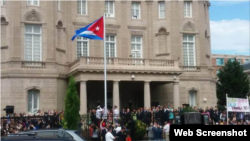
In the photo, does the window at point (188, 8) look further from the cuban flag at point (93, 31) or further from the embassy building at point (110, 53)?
the cuban flag at point (93, 31)

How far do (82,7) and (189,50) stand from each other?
1245cm

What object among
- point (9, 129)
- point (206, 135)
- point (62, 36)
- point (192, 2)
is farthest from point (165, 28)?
point (206, 135)

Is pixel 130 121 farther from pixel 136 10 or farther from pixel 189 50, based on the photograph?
pixel 136 10

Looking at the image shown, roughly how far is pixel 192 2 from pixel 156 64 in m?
10.6

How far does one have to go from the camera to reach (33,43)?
35094 millimetres

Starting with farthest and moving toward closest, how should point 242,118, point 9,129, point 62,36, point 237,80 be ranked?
point 237,80 → point 62,36 → point 242,118 → point 9,129

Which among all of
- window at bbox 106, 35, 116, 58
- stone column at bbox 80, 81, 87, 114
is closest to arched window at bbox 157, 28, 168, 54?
window at bbox 106, 35, 116, 58

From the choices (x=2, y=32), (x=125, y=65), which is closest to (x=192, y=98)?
(x=125, y=65)

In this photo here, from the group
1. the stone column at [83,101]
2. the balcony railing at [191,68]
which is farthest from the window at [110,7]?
the stone column at [83,101]

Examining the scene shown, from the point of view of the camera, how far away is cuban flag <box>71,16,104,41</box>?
86.7ft

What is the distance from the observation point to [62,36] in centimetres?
3706

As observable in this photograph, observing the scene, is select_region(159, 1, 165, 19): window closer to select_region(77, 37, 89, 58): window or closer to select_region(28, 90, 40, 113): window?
select_region(77, 37, 89, 58): window

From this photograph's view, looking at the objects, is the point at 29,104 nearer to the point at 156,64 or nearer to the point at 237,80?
the point at 156,64

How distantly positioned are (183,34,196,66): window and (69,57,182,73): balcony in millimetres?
5179
